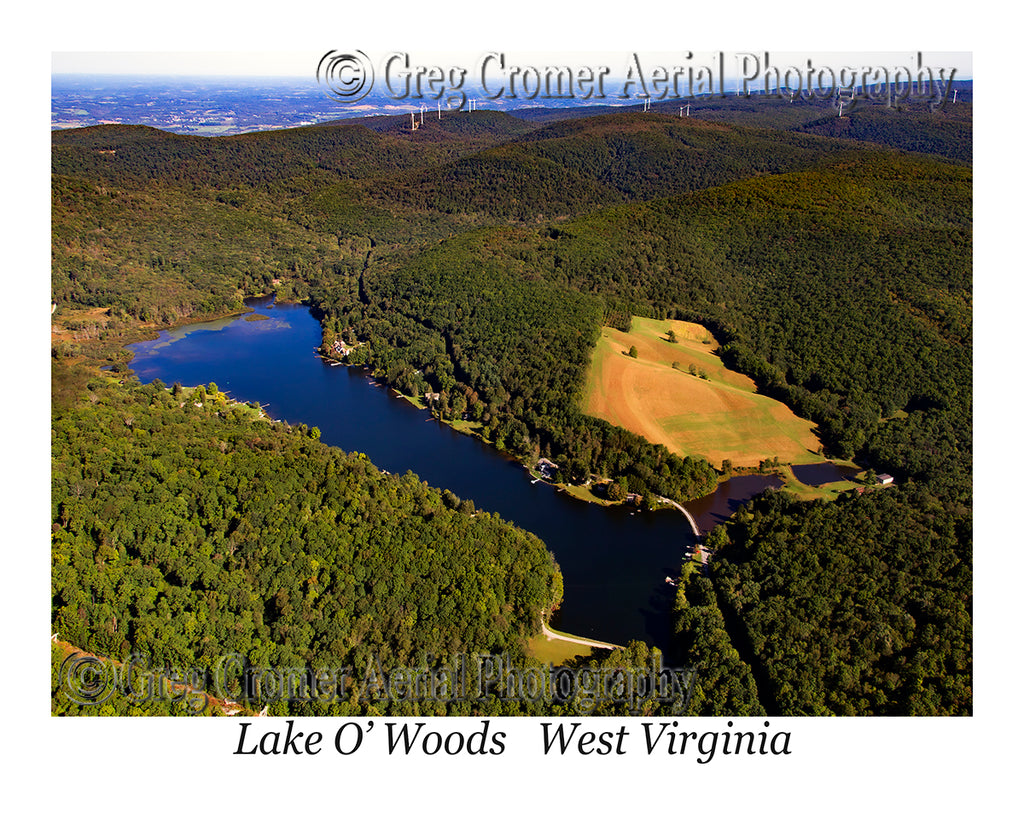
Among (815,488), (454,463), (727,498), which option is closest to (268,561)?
(454,463)

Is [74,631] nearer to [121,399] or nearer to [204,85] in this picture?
[121,399]

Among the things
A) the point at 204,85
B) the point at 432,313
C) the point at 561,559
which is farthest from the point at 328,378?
the point at 204,85

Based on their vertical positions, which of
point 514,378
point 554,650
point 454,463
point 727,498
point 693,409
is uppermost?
point 514,378

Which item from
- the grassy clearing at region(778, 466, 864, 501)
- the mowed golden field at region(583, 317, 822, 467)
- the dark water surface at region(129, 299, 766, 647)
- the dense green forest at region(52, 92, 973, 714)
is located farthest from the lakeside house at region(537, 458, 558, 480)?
the grassy clearing at region(778, 466, 864, 501)

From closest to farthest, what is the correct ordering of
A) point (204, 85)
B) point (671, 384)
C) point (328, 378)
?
point (671, 384) < point (328, 378) < point (204, 85)

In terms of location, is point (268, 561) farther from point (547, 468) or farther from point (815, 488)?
point (815, 488)

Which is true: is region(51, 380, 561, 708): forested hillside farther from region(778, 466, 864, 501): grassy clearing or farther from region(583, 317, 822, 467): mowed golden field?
region(778, 466, 864, 501): grassy clearing

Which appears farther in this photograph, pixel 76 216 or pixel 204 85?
pixel 204 85
